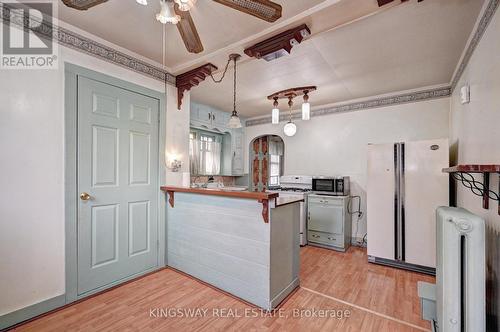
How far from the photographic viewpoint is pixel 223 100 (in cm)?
406

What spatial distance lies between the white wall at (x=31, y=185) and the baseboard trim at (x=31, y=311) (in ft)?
0.13

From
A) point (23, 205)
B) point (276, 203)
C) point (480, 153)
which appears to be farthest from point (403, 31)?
point (23, 205)

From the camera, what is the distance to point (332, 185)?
382 centimetres

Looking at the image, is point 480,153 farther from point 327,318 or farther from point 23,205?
point 23,205

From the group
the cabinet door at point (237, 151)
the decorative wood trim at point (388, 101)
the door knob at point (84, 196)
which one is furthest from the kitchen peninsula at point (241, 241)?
the decorative wood trim at point (388, 101)

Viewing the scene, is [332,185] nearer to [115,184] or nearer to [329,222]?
[329,222]

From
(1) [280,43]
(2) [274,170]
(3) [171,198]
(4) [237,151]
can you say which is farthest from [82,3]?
(2) [274,170]

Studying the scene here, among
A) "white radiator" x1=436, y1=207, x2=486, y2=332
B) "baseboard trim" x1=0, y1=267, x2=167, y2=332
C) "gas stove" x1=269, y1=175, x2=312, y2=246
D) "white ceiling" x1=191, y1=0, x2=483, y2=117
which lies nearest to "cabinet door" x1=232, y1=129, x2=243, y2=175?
"gas stove" x1=269, y1=175, x2=312, y2=246

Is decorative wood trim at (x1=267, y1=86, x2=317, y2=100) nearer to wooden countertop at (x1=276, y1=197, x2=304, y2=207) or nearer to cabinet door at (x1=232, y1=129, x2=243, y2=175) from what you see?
cabinet door at (x1=232, y1=129, x2=243, y2=175)

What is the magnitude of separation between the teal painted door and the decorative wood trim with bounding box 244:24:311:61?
1396 mm

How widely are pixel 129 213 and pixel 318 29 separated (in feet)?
8.61

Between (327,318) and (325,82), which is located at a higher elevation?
(325,82)

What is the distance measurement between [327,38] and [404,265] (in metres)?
2.96

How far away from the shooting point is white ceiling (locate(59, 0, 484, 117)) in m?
1.75
